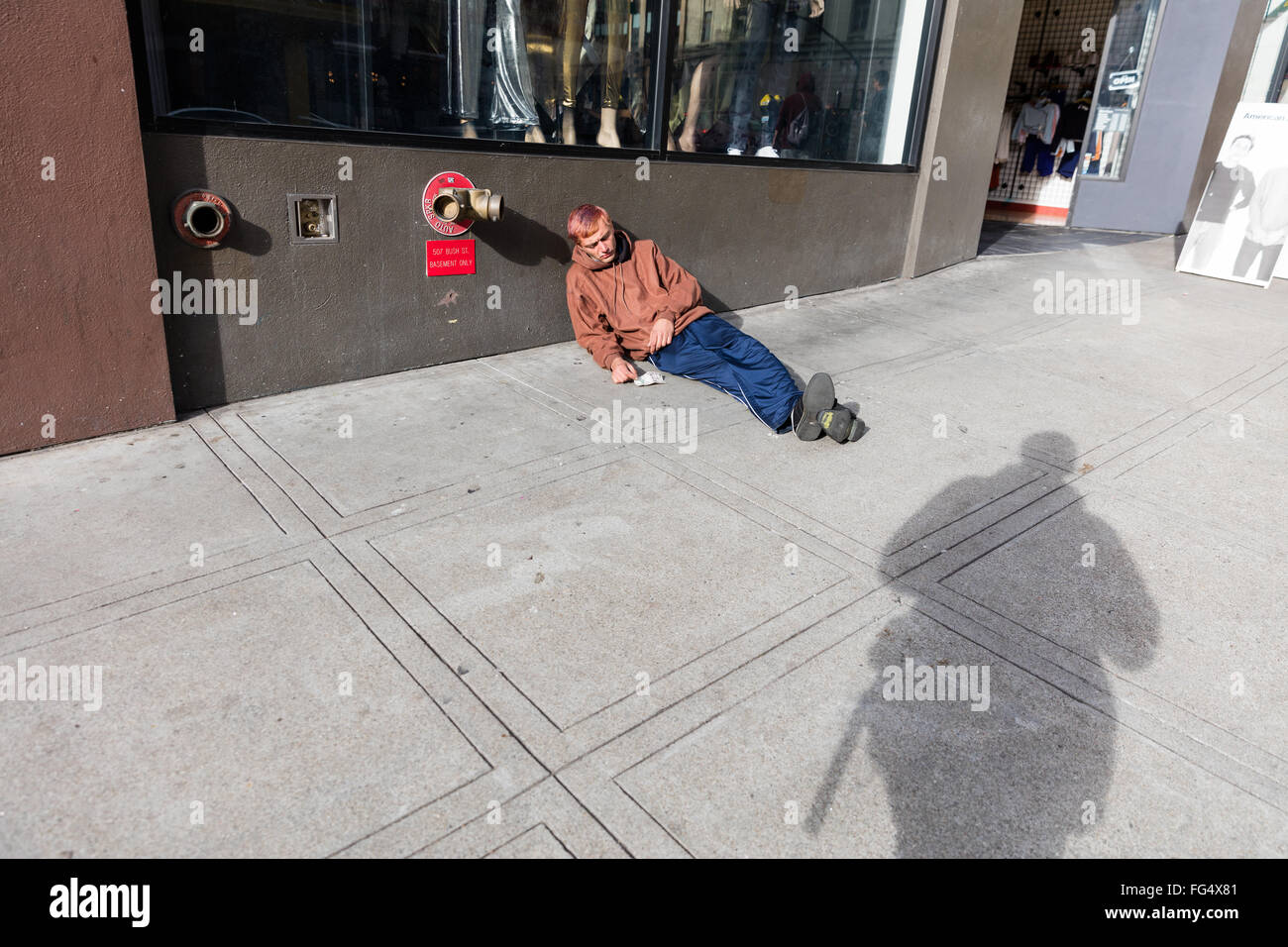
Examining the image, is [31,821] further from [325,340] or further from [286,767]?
[325,340]

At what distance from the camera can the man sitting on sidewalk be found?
491 centimetres

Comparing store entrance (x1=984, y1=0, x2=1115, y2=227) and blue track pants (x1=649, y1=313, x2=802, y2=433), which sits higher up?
store entrance (x1=984, y1=0, x2=1115, y2=227)

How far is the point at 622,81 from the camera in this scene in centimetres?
578

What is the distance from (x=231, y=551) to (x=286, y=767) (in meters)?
1.23

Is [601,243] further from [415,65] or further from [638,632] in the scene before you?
[638,632]

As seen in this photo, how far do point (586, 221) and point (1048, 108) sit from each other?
43.1 ft

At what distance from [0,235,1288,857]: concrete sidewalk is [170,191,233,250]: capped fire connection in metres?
0.88

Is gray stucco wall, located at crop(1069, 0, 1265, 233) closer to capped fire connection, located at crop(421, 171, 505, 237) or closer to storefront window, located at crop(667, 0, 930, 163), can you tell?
storefront window, located at crop(667, 0, 930, 163)

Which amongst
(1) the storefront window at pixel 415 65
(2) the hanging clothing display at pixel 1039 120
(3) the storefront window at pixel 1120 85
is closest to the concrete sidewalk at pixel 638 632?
(1) the storefront window at pixel 415 65

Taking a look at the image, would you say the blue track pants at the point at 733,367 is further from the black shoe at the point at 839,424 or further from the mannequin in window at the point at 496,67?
the mannequin in window at the point at 496,67

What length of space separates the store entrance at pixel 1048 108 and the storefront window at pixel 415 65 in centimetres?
1140

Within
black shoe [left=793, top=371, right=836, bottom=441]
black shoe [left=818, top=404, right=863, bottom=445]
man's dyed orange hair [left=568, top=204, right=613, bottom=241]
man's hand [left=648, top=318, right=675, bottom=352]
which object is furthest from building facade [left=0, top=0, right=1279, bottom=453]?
black shoe [left=818, top=404, right=863, bottom=445]

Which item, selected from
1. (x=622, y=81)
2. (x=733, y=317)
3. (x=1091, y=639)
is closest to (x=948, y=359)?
(x=733, y=317)
